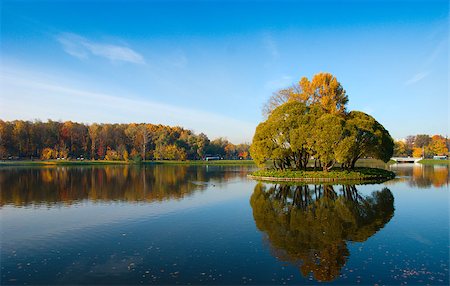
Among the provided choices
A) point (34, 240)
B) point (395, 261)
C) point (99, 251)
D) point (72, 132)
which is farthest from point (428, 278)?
point (72, 132)

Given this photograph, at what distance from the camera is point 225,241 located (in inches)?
585

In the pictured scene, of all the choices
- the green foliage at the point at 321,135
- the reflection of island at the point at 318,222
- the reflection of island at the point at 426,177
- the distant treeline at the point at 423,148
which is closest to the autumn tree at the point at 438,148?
the distant treeline at the point at 423,148

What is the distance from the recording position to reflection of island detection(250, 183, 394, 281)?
40.7 ft

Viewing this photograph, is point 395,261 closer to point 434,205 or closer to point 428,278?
point 428,278

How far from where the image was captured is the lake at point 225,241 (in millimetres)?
10922

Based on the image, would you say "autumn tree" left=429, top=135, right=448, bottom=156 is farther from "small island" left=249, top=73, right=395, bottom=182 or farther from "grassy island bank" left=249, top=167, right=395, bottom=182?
"grassy island bank" left=249, top=167, right=395, bottom=182

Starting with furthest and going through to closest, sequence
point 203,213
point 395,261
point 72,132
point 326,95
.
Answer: point 72,132
point 326,95
point 203,213
point 395,261

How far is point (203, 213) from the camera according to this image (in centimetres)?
2159

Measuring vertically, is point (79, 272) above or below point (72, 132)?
below

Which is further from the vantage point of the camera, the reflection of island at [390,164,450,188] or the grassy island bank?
the grassy island bank

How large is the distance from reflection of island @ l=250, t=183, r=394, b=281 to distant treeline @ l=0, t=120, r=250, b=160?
80.6 meters

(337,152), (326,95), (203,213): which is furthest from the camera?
(326,95)

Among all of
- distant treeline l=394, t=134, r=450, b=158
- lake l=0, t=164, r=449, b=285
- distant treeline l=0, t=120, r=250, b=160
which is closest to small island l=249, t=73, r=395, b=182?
lake l=0, t=164, r=449, b=285

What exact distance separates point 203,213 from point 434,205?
17.6 meters
